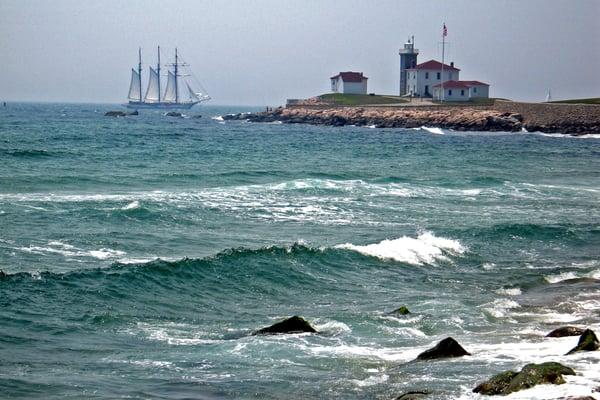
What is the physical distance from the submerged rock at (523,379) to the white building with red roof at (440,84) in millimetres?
99122

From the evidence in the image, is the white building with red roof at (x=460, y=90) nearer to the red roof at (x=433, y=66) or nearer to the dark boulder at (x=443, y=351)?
the red roof at (x=433, y=66)

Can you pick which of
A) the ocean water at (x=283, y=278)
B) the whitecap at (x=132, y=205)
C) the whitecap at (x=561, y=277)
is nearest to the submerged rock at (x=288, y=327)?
the ocean water at (x=283, y=278)

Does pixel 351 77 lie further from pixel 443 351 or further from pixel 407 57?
pixel 443 351

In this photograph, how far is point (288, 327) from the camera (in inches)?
714

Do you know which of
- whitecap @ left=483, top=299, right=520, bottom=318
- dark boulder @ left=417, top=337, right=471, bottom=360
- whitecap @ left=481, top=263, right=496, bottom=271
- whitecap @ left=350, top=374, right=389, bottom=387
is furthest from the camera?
whitecap @ left=481, top=263, right=496, bottom=271

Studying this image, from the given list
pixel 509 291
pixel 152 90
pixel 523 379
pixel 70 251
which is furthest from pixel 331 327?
pixel 152 90

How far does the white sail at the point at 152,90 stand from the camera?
189250 mm

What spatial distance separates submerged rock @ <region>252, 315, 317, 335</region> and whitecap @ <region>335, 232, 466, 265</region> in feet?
28.5

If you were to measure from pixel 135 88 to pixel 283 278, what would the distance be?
173 metres

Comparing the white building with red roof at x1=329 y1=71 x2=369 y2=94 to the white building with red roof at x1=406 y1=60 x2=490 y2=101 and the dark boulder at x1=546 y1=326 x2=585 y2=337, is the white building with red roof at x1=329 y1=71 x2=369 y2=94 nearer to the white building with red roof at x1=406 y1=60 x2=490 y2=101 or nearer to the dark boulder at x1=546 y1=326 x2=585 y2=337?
the white building with red roof at x1=406 y1=60 x2=490 y2=101

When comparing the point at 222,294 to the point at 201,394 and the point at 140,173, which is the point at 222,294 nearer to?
the point at 201,394

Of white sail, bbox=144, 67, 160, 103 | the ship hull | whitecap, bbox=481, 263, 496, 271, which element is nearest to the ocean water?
whitecap, bbox=481, 263, 496, 271

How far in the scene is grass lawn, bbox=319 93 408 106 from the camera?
117537 mm

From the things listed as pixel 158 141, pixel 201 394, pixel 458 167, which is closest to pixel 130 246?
pixel 201 394
